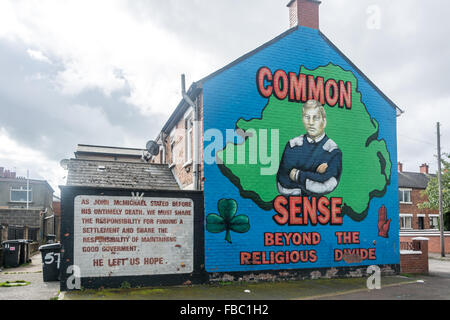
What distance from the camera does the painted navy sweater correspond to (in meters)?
13.5

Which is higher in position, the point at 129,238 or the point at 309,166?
the point at 309,166

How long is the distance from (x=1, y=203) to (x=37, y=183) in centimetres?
330

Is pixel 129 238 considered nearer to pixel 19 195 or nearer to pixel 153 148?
pixel 153 148

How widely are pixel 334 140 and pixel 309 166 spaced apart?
1468mm

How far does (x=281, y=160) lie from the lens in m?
13.5

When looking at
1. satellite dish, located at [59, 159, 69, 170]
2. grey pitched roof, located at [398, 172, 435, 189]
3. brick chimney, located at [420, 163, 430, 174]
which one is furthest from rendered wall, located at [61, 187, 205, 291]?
brick chimney, located at [420, 163, 430, 174]

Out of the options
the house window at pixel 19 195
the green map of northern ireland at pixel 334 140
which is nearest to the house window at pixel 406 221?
the green map of northern ireland at pixel 334 140

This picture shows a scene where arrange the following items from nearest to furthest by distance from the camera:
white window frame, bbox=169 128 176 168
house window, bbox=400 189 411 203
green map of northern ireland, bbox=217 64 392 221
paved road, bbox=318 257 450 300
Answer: paved road, bbox=318 257 450 300 → green map of northern ireland, bbox=217 64 392 221 → white window frame, bbox=169 128 176 168 → house window, bbox=400 189 411 203

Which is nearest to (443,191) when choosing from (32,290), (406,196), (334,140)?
(406,196)

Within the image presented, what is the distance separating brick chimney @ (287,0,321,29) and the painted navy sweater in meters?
4.17

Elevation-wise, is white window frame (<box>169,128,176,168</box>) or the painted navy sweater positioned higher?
white window frame (<box>169,128,176,168</box>)

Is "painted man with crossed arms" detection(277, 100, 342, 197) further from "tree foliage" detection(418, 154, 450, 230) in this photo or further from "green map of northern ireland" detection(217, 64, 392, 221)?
"tree foliage" detection(418, 154, 450, 230)

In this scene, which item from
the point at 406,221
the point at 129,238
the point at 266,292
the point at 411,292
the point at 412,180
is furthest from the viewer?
the point at 412,180

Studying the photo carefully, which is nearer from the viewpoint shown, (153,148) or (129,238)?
(129,238)
